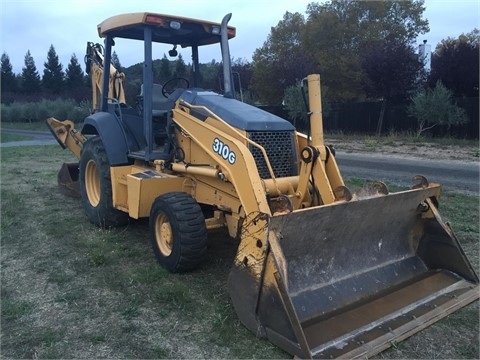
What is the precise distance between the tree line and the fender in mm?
16331

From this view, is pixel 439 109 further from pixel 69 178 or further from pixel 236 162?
pixel 236 162

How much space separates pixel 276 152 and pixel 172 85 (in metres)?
1.84

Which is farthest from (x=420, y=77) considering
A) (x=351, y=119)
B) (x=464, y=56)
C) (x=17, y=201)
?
(x=17, y=201)

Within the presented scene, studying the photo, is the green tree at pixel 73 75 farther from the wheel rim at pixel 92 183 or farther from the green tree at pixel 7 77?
the wheel rim at pixel 92 183

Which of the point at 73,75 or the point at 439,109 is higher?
the point at 73,75

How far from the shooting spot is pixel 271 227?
3.71 meters

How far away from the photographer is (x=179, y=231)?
4648 mm

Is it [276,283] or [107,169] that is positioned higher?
[107,169]

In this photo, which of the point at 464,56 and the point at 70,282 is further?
the point at 464,56

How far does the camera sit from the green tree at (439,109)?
1956 cm

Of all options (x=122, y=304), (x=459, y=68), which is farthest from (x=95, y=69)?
(x=459, y=68)

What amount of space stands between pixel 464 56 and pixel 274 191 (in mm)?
20049

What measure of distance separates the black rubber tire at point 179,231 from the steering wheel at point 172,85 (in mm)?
1616

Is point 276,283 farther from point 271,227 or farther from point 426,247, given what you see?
point 426,247
